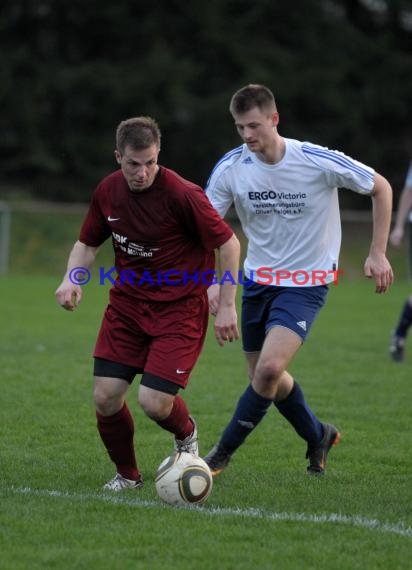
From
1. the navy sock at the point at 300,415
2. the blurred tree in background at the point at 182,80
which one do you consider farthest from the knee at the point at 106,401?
the blurred tree in background at the point at 182,80

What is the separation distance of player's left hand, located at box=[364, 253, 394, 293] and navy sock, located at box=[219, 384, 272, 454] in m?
0.84

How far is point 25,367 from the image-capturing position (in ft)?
31.5

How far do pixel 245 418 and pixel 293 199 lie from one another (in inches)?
46.3

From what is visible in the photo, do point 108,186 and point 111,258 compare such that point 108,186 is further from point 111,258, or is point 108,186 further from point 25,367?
point 111,258

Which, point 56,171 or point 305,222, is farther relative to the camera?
point 56,171

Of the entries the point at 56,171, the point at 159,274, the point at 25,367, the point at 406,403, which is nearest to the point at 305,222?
the point at 159,274

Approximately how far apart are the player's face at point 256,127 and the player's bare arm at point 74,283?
0.96 metres

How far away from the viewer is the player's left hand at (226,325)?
5094 millimetres

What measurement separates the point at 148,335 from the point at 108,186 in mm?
758

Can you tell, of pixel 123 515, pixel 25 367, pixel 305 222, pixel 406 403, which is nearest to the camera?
pixel 123 515

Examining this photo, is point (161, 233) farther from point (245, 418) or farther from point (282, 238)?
point (245, 418)

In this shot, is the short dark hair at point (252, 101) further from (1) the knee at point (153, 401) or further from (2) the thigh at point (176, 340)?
(1) the knee at point (153, 401)

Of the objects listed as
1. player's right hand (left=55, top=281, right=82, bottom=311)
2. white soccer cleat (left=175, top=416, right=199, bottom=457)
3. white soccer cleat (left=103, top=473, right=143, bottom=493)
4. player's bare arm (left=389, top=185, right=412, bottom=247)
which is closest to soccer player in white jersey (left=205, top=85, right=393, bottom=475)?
white soccer cleat (left=175, top=416, right=199, bottom=457)

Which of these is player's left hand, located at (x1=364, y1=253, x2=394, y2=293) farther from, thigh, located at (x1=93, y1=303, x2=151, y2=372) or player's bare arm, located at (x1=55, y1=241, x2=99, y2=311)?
player's bare arm, located at (x1=55, y1=241, x2=99, y2=311)
